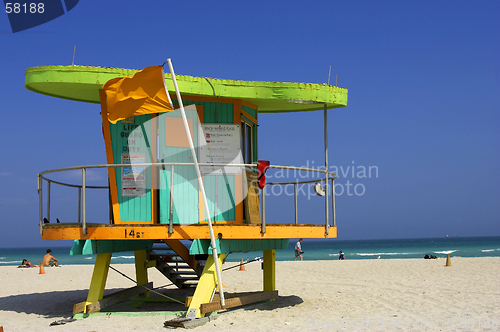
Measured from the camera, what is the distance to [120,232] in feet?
33.1

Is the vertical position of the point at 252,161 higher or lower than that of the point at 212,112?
lower

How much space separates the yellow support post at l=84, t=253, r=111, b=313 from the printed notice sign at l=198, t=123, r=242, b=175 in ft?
9.22

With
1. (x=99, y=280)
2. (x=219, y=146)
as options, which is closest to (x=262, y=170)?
(x=219, y=146)

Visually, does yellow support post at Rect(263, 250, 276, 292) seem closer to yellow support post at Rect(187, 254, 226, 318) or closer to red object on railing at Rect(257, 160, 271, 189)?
yellow support post at Rect(187, 254, 226, 318)

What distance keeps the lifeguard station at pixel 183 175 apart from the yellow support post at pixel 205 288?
0.02 meters

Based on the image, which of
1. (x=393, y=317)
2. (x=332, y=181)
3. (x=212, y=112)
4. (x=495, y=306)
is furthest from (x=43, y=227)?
(x=495, y=306)

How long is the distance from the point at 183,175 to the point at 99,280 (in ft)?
9.10

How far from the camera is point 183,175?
11.4 meters

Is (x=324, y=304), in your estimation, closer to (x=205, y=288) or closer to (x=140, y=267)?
(x=205, y=288)

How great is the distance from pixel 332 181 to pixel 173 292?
247 inches

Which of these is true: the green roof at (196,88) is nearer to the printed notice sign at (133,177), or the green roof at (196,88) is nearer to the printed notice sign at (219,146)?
the printed notice sign at (219,146)

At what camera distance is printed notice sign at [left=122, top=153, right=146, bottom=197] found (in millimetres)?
11266

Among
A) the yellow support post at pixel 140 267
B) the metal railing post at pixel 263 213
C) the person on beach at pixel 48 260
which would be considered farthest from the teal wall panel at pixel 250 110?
the person on beach at pixel 48 260

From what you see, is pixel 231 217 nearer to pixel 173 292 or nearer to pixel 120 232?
pixel 120 232
